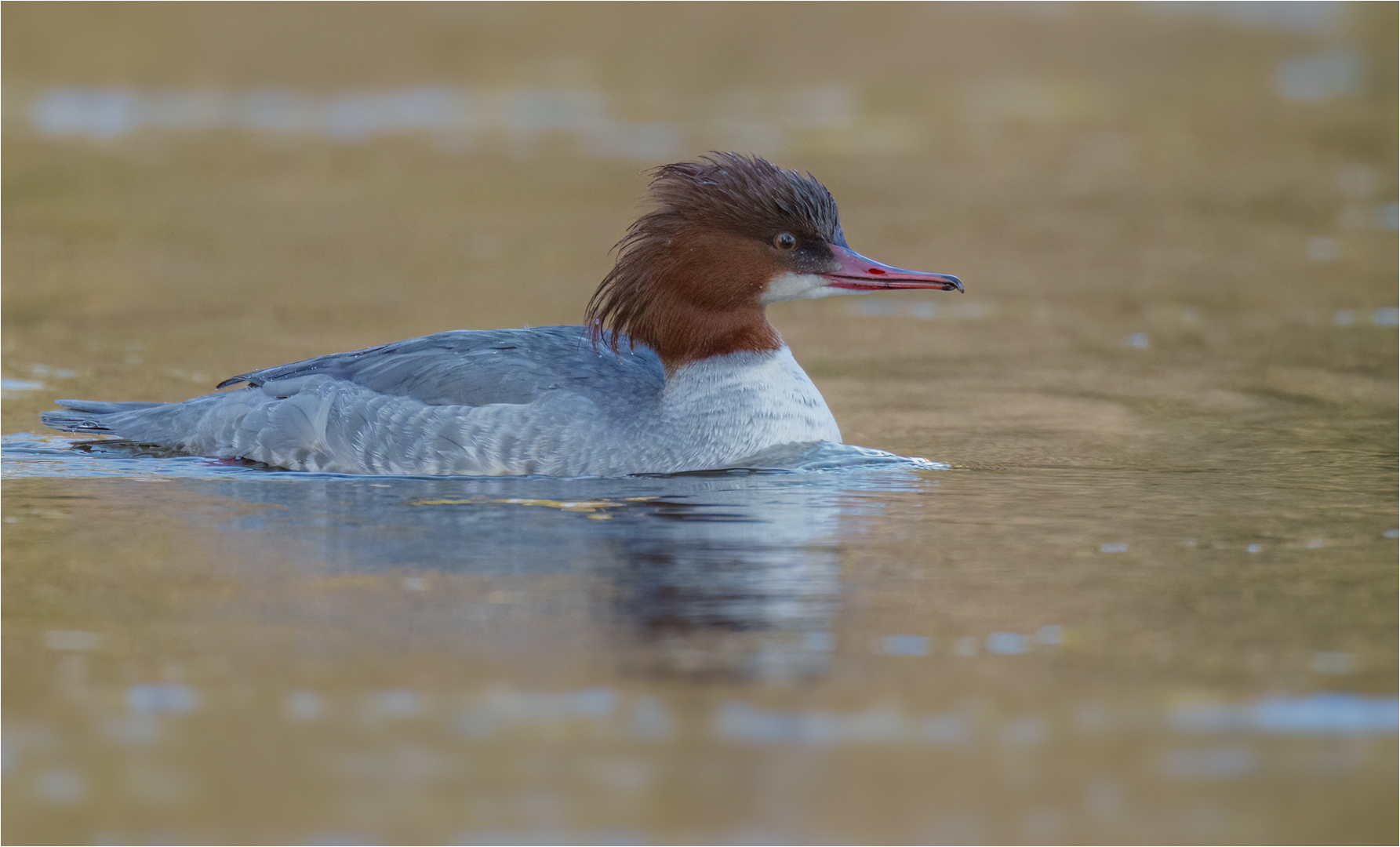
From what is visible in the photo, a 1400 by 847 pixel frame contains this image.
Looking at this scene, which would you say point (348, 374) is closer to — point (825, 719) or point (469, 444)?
point (469, 444)

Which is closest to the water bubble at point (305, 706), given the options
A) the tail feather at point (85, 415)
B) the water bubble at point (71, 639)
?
the water bubble at point (71, 639)

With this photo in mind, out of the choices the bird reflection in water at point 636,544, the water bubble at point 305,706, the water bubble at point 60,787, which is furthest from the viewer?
the bird reflection in water at point 636,544

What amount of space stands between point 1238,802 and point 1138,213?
12.3m

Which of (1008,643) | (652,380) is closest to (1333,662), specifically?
(1008,643)

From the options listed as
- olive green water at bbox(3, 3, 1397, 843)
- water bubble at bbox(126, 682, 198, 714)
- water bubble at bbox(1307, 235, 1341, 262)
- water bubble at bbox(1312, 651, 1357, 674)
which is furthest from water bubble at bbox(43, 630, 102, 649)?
water bubble at bbox(1307, 235, 1341, 262)

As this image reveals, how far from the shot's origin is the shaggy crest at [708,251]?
7.81 meters

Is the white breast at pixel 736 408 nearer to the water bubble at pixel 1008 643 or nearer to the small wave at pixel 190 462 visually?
the small wave at pixel 190 462

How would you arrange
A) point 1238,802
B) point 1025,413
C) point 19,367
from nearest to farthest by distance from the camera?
1. point 1238,802
2. point 1025,413
3. point 19,367

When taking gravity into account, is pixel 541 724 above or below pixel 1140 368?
below

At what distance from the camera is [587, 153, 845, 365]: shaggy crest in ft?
25.6

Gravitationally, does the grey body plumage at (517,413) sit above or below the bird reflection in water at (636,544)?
above

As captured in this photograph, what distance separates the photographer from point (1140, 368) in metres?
10.5

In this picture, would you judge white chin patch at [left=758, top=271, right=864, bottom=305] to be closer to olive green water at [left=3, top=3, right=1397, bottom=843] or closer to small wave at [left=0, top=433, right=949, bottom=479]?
small wave at [left=0, top=433, right=949, bottom=479]

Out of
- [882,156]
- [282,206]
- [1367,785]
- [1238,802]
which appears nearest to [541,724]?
[1238,802]
